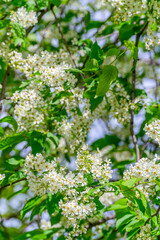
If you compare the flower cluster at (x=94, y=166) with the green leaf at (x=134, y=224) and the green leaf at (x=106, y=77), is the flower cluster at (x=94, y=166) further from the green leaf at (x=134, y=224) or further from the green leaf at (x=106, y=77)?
the green leaf at (x=106, y=77)

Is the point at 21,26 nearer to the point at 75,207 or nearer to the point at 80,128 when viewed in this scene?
the point at 80,128

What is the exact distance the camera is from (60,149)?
420 cm

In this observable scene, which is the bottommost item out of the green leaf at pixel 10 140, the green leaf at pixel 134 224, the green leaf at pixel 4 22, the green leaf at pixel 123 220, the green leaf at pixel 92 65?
the green leaf at pixel 134 224

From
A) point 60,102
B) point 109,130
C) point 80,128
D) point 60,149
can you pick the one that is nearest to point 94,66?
point 60,102

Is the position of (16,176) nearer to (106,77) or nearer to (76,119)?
(76,119)

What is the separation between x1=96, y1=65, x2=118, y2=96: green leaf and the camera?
8.23 ft

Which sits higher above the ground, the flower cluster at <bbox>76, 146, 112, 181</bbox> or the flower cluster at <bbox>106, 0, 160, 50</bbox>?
→ the flower cluster at <bbox>106, 0, 160, 50</bbox>

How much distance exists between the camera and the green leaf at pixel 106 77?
2.51 m

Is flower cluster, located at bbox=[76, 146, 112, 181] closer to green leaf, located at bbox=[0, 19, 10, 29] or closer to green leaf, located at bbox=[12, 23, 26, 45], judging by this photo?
green leaf, located at bbox=[12, 23, 26, 45]

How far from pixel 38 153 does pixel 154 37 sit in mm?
1448

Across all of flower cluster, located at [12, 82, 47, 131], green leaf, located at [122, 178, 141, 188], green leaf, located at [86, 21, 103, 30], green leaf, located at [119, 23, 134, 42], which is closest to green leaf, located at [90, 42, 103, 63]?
flower cluster, located at [12, 82, 47, 131]

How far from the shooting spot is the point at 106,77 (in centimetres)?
254

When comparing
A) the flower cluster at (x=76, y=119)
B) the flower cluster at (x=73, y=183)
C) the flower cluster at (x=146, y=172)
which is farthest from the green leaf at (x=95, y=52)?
the flower cluster at (x=146, y=172)

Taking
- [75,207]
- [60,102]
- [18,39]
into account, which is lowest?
[75,207]
